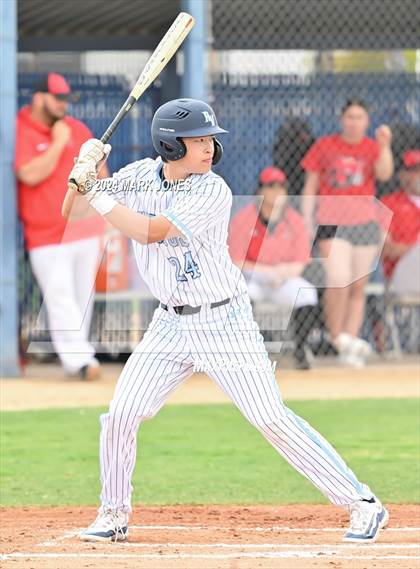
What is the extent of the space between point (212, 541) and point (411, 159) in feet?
22.4

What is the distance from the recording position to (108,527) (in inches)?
229

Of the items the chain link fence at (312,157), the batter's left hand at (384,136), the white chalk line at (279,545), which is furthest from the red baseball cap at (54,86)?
the white chalk line at (279,545)

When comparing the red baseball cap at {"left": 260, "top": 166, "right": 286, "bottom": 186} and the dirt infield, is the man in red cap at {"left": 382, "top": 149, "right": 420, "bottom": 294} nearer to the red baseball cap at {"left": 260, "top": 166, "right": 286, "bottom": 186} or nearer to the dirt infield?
the red baseball cap at {"left": 260, "top": 166, "right": 286, "bottom": 186}

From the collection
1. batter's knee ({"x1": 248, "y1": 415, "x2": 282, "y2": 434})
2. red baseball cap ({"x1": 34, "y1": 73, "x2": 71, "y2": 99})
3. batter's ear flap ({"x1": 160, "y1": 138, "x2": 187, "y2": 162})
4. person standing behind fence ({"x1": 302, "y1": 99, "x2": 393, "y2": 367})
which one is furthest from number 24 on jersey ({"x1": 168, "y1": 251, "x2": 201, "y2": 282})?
person standing behind fence ({"x1": 302, "y1": 99, "x2": 393, "y2": 367})

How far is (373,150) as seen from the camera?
11.7 metres

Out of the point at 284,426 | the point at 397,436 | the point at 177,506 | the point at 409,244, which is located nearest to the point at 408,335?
the point at 409,244

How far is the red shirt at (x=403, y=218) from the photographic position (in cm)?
1217

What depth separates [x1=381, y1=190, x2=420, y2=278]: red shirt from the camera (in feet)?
39.9

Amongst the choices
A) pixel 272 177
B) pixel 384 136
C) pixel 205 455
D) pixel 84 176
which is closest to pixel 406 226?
pixel 384 136

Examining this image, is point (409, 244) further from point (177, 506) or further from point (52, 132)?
point (177, 506)

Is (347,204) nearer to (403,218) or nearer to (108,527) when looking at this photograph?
(403,218)

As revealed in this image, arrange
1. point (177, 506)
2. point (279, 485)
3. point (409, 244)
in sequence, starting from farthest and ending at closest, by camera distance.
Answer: point (409, 244) → point (279, 485) → point (177, 506)

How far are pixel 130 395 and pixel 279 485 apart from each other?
6.72ft

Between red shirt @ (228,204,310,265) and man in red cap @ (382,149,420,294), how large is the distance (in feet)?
3.25
